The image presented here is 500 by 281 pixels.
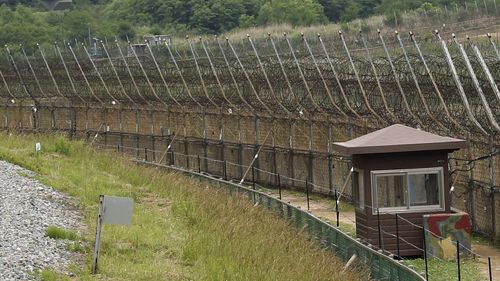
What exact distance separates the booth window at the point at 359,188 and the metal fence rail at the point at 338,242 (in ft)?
3.37

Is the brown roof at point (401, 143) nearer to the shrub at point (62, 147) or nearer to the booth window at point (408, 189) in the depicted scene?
the booth window at point (408, 189)

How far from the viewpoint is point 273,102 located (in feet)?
167

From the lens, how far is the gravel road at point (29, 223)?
21.5 m

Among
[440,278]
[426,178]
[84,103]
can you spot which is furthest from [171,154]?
[440,278]

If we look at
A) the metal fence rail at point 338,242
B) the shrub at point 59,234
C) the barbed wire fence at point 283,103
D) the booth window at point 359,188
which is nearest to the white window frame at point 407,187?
the booth window at point 359,188

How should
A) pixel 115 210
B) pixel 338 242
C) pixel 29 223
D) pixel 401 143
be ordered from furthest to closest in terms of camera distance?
1. pixel 401 143
2. pixel 29 223
3. pixel 338 242
4. pixel 115 210

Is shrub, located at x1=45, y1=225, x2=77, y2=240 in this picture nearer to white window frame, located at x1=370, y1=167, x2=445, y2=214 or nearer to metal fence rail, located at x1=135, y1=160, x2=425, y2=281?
metal fence rail, located at x1=135, y1=160, x2=425, y2=281

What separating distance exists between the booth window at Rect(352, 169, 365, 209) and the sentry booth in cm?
8

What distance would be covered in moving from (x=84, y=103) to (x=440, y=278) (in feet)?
143

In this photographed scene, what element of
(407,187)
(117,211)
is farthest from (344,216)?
(117,211)

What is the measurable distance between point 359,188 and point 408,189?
3.90 ft

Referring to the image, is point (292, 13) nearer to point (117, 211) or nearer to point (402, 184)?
point (402, 184)

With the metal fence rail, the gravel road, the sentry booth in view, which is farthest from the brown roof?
the gravel road

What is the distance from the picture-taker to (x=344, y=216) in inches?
1391
